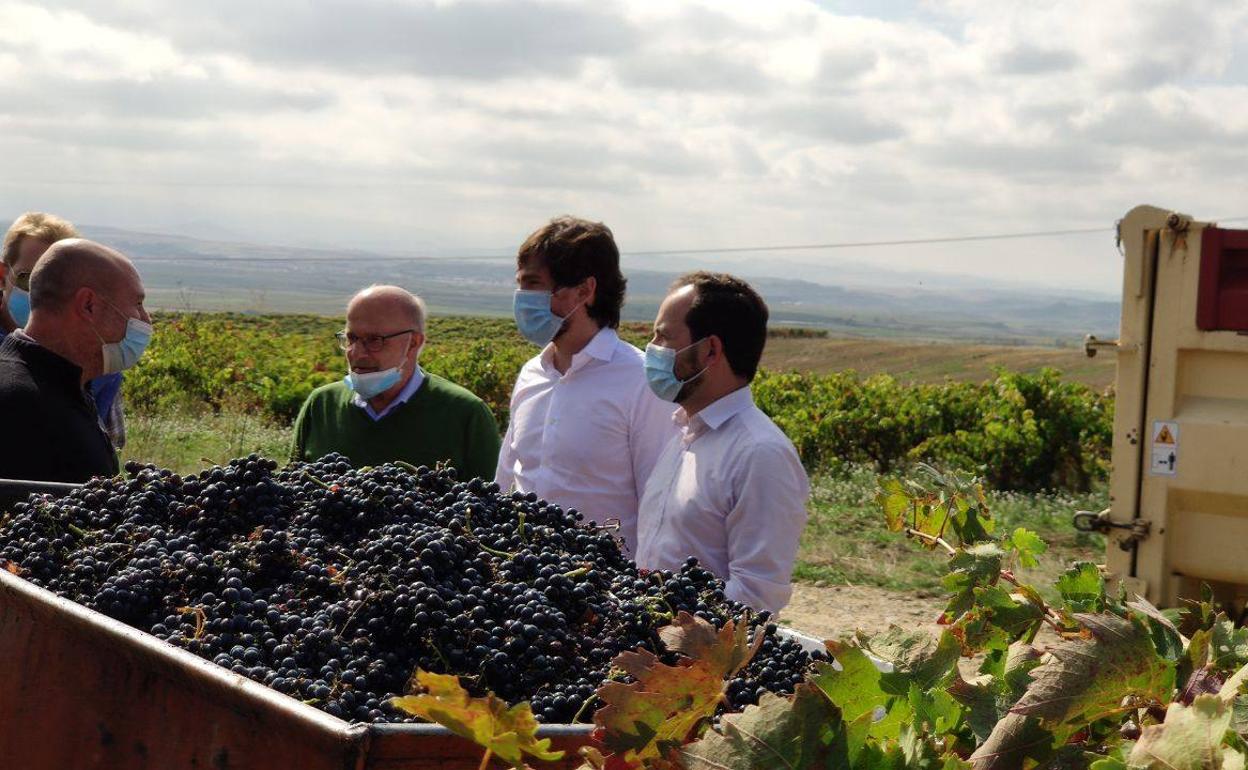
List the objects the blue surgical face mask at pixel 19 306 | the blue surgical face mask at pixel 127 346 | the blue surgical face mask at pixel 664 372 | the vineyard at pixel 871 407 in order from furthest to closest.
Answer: the vineyard at pixel 871 407
the blue surgical face mask at pixel 19 306
the blue surgical face mask at pixel 127 346
the blue surgical face mask at pixel 664 372

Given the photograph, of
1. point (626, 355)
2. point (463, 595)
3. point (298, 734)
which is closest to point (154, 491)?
point (463, 595)

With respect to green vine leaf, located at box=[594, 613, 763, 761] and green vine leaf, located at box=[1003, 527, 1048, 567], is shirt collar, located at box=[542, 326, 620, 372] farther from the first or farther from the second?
green vine leaf, located at box=[594, 613, 763, 761]

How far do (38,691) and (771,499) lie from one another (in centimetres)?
199

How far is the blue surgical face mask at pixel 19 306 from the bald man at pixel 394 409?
5.85 feet

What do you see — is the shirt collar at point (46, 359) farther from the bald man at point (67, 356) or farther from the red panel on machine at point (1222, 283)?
the red panel on machine at point (1222, 283)

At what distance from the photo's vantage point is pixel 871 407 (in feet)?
44.6

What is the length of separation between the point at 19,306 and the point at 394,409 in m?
2.18

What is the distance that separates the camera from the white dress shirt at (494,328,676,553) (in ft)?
14.0

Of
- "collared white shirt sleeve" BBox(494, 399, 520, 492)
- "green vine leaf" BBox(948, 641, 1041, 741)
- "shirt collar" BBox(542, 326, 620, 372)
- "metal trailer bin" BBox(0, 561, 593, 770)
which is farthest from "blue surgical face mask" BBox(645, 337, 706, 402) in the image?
"green vine leaf" BBox(948, 641, 1041, 741)

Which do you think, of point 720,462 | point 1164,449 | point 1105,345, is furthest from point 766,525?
point 1105,345

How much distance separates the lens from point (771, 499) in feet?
11.1

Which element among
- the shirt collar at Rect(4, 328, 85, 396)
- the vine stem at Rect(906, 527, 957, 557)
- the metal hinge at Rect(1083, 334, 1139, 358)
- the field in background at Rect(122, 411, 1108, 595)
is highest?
the metal hinge at Rect(1083, 334, 1139, 358)

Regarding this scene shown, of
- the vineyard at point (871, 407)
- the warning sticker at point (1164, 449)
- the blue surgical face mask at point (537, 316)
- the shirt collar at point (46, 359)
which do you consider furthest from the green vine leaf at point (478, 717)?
the vineyard at point (871, 407)

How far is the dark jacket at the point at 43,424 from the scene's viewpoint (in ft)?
12.1
